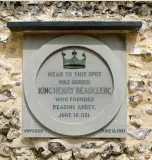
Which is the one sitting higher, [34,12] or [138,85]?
[34,12]

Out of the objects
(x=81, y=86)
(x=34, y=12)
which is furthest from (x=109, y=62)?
(x=34, y=12)

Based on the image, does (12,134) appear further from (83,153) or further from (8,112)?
(83,153)

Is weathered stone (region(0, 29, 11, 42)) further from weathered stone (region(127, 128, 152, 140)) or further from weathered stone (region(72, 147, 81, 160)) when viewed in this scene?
weathered stone (region(127, 128, 152, 140))

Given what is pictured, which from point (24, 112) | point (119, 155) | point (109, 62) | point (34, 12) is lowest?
point (119, 155)

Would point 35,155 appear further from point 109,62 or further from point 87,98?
point 109,62

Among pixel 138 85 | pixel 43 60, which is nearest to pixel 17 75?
pixel 43 60

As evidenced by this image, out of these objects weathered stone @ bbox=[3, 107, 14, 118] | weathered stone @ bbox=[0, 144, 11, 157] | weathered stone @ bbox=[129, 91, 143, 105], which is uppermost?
weathered stone @ bbox=[129, 91, 143, 105]

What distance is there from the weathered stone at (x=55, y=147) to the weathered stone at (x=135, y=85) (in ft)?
2.43

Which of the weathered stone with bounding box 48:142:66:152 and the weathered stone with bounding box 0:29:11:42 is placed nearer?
the weathered stone with bounding box 48:142:66:152

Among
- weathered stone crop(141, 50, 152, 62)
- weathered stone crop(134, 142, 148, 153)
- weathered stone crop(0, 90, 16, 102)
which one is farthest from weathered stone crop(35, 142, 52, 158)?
weathered stone crop(141, 50, 152, 62)

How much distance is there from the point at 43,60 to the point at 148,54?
34.4 inches

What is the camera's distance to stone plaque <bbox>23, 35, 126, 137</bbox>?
214 inches

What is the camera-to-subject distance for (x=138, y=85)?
5.49 metres

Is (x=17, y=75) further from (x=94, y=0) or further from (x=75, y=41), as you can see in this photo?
(x=94, y=0)
